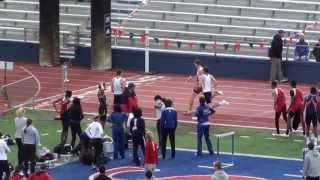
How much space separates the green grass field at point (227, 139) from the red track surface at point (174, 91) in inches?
53.3

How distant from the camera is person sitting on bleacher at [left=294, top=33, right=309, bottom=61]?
133 feet

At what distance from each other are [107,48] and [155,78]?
2.46 m

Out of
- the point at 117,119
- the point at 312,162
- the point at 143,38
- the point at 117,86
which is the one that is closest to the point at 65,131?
the point at 117,119

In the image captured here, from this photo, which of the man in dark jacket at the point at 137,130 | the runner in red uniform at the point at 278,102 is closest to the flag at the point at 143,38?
the runner in red uniform at the point at 278,102

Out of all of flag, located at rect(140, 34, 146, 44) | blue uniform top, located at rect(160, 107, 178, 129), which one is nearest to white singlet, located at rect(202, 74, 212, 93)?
blue uniform top, located at rect(160, 107, 178, 129)

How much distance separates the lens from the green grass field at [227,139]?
96.9 feet

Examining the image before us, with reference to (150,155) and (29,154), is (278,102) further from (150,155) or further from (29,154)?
(29,154)

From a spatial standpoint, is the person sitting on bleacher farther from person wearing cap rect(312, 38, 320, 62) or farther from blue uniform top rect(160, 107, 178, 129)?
blue uniform top rect(160, 107, 178, 129)

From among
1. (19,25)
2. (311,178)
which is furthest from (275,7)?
(311,178)

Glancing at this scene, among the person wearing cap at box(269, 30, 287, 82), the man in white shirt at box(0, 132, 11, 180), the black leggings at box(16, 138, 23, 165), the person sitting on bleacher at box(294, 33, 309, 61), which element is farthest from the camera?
the person sitting on bleacher at box(294, 33, 309, 61)

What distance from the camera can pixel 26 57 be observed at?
1807 inches

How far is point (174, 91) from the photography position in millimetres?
38969

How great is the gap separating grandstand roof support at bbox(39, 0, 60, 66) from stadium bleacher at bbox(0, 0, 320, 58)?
188 cm

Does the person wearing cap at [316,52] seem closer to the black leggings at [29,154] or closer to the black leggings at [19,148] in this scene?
the black leggings at [19,148]
